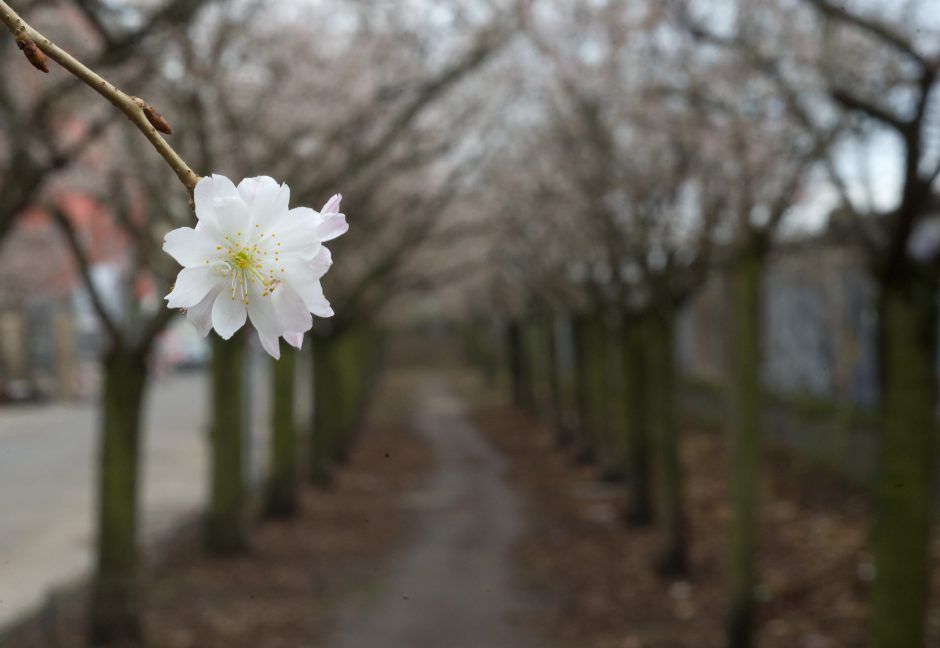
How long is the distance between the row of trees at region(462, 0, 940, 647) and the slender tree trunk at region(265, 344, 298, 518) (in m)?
4.26

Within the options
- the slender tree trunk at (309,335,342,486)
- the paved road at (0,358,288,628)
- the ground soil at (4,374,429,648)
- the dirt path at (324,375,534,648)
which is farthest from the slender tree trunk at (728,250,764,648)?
the slender tree trunk at (309,335,342,486)

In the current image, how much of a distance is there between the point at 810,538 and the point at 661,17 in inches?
228

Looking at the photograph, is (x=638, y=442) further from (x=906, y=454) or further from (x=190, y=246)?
(x=190, y=246)

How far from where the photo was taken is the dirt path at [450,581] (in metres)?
9.07

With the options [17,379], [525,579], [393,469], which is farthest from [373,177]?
[17,379]

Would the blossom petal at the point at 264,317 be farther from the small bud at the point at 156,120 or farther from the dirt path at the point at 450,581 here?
the dirt path at the point at 450,581

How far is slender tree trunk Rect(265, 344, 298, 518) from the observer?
1464 cm

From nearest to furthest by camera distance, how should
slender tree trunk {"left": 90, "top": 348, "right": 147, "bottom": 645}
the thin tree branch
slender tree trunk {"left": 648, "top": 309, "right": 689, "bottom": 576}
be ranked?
the thin tree branch
slender tree trunk {"left": 90, "top": 348, "right": 147, "bottom": 645}
slender tree trunk {"left": 648, "top": 309, "right": 689, "bottom": 576}

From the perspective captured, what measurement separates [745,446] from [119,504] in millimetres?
4451

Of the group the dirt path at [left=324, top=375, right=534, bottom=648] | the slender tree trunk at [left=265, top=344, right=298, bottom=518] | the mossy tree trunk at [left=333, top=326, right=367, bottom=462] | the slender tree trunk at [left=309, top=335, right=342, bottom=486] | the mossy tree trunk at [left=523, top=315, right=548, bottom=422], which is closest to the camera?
the dirt path at [left=324, top=375, right=534, bottom=648]

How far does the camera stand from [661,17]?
7.70m

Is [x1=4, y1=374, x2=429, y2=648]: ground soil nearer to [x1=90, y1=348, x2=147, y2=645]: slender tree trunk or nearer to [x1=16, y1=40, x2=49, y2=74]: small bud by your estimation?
[x1=90, y1=348, x2=147, y2=645]: slender tree trunk

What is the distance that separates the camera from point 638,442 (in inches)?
553

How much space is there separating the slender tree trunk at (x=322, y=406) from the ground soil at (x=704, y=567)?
11.4 ft
